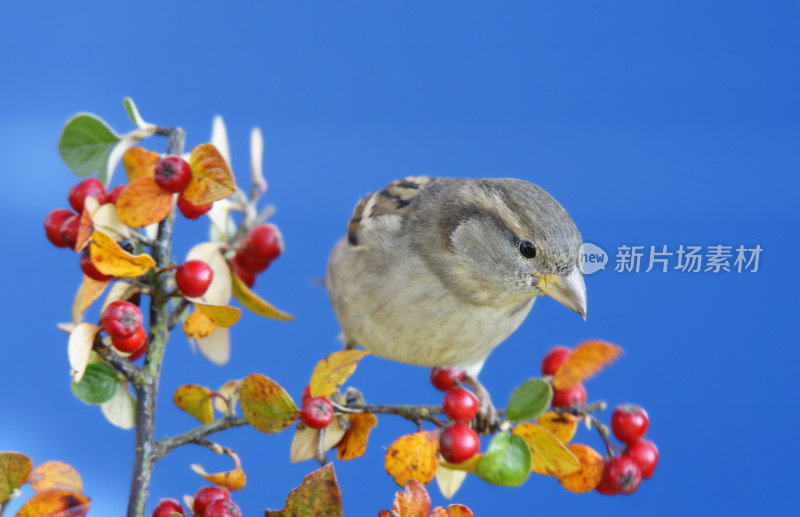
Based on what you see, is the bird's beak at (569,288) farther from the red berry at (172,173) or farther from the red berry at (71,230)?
the red berry at (71,230)

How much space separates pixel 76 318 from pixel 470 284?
23.5 inches

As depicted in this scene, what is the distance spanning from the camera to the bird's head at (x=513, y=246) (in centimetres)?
113

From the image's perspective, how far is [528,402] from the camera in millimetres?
995

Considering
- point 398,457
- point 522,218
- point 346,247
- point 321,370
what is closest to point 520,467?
point 398,457

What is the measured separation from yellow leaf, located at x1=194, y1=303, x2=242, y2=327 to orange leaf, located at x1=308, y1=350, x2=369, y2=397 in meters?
0.12

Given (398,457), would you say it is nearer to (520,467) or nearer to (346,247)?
(520,467)

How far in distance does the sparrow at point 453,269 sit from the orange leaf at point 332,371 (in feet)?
0.75

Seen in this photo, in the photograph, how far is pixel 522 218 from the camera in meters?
1.18

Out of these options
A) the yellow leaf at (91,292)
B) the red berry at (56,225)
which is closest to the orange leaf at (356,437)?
the yellow leaf at (91,292)

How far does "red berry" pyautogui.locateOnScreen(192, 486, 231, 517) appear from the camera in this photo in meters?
0.99

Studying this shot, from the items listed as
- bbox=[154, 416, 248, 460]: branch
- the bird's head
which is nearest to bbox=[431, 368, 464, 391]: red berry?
the bird's head

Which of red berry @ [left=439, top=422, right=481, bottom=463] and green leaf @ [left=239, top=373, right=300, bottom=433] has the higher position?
red berry @ [left=439, top=422, right=481, bottom=463]

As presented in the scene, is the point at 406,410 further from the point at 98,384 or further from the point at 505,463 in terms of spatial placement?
the point at 98,384

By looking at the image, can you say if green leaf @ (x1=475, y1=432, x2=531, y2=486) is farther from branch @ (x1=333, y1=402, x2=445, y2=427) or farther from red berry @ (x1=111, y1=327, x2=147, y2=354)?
red berry @ (x1=111, y1=327, x2=147, y2=354)
